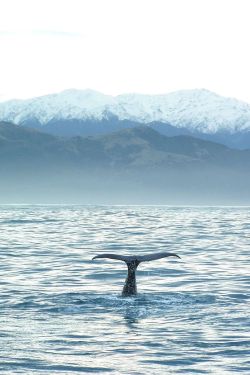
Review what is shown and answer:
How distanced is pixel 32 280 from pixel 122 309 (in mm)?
6712

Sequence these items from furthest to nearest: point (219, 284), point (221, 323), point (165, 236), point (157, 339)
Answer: point (165, 236) → point (219, 284) → point (221, 323) → point (157, 339)

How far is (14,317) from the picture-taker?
18.8 metres

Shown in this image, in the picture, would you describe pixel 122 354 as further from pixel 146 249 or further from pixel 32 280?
pixel 146 249

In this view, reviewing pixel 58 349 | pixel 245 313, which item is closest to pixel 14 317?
pixel 58 349

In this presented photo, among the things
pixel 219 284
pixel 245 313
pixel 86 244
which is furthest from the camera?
pixel 86 244

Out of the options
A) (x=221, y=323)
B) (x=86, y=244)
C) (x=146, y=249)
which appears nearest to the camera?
(x=221, y=323)

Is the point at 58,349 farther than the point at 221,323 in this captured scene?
No

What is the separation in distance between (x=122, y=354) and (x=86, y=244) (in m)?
28.5

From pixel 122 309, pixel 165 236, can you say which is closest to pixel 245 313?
pixel 122 309

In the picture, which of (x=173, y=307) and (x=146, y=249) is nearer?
(x=173, y=307)

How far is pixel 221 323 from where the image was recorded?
18.3 metres

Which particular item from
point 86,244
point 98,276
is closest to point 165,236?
point 86,244

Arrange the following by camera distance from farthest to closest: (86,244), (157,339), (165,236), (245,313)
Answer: (165,236), (86,244), (245,313), (157,339)

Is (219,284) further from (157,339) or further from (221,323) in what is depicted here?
(157,339)
